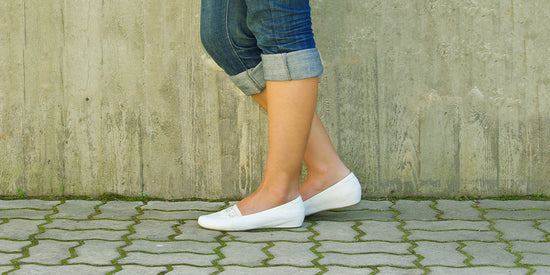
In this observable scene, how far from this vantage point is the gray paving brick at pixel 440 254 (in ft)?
6.45

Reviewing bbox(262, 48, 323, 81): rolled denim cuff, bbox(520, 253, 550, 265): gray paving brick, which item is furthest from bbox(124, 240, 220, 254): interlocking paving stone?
bbox(520, 253, 550, 265): gray paving brick

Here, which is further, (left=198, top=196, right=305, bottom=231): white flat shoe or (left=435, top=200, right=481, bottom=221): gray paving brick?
(left=435, top=200, right=481, bottom=221): gray paving brick

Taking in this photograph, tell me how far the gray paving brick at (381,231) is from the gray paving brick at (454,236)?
5cm

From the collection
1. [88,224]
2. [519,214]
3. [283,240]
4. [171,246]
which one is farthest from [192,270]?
[519,214]

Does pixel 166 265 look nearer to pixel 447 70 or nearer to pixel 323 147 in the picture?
pixel 323 147

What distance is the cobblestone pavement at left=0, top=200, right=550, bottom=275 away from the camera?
1923 millimetres

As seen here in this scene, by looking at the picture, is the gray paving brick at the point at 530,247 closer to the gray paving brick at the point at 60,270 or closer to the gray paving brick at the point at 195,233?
the gray paving brick at the point at 195,233

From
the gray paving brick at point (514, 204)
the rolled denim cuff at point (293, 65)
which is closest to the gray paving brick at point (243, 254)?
the rolled denim cuff at point (293, 65)

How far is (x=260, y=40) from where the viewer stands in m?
2.29

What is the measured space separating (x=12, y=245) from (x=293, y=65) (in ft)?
3.49

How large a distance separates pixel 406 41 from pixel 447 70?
0.70 ft

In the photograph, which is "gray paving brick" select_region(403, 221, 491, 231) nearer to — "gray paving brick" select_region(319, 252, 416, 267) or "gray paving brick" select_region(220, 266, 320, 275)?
"gray paving brick" select_region(319, 252, 416, 267)

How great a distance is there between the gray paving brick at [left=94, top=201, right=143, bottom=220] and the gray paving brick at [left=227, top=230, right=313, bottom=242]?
19.5 inches

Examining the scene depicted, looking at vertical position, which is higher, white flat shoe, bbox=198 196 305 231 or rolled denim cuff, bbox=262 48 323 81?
rolled denim cuff, bbox=262 48 323 81
